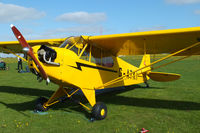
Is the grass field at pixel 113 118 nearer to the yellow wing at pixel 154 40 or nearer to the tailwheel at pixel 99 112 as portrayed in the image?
the tailwheel at pixel 99 112

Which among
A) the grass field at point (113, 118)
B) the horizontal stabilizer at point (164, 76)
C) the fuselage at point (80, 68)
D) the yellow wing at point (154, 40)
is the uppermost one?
the yellow wing at point (154, 40)

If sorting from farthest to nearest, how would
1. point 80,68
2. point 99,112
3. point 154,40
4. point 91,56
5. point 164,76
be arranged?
1. point 164,76
2. point 91,56
3. point 154,40
4. point 80,68
5. point 99,112

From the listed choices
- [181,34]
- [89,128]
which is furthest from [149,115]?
[181,34]

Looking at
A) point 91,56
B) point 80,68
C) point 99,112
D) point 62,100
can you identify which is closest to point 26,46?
point 80,68

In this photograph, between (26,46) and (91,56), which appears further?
(91,56)

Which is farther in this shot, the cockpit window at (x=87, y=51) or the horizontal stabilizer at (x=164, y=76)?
the horizontal stabilizer at (x=164, y=76)

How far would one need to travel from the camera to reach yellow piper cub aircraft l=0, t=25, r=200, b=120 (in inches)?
173

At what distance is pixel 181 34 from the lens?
498cm

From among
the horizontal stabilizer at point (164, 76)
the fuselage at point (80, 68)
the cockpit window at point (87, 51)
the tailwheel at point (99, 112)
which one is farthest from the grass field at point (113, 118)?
the cockpit window at point (87, 51)

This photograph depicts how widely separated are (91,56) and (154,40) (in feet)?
7.09

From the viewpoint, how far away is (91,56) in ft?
19.4

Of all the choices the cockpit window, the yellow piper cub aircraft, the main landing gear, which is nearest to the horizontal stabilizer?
the yellow piper cub aircraft

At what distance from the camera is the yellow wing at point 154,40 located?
499 centimetres

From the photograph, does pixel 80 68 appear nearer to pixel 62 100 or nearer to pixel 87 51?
pixel 87 51
